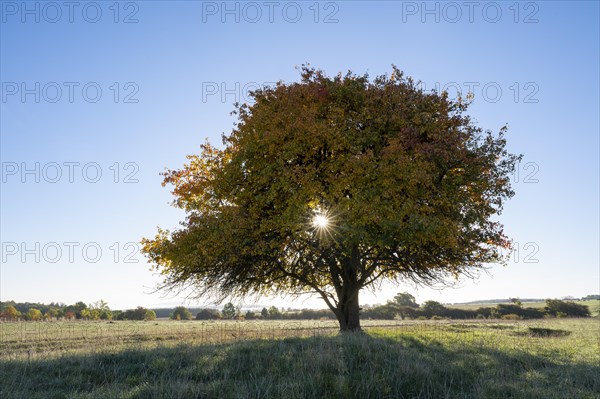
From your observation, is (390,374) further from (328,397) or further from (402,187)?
(402,187)

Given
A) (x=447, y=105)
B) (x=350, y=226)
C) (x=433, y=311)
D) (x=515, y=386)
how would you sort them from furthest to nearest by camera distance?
(x=433, y=311) → (x=447, y=105) → (x=350, y=226) → (x=515, y=386)

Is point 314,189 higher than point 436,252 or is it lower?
higher

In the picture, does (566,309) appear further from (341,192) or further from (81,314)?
(81,314)

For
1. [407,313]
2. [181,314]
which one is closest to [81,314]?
[181,314]

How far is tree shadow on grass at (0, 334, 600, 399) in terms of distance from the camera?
8.55 meters

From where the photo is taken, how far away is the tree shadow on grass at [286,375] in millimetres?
8547

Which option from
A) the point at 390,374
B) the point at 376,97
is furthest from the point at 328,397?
the point at 376,97

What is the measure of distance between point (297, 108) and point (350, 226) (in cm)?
584

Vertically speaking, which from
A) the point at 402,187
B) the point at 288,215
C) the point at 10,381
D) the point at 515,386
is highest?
the point at 402,187

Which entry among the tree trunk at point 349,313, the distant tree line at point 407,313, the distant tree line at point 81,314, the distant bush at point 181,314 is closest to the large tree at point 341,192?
the tree trunk at point 349,313

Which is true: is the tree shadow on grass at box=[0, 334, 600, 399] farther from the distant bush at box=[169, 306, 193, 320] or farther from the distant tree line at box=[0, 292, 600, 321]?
the distant bush at box=[169, 306, 193, 320]

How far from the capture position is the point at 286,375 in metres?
9.75

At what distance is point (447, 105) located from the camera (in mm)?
20344

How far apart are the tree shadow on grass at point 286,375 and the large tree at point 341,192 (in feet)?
19.3
